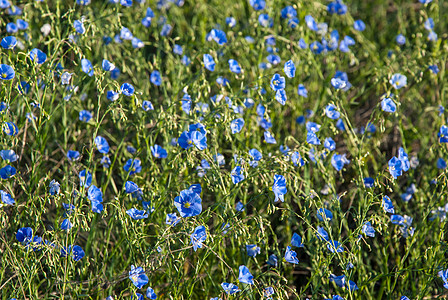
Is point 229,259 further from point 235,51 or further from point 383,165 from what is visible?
point 235,51

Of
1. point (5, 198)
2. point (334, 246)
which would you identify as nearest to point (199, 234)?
point (334, 246)

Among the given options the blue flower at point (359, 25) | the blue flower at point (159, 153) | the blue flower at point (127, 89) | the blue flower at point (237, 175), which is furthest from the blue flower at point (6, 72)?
the blue flower at point (359, 25)

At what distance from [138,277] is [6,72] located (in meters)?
1.16

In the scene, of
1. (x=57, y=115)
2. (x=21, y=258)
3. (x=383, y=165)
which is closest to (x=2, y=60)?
(x=57, y=115)

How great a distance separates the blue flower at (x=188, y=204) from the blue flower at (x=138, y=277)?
0.30m

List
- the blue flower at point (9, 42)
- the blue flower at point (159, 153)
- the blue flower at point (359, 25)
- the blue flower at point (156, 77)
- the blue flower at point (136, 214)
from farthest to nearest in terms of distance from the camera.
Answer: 1. the blue flower at point (359, 25)
2. the blue flower at point (156, 77)
3. the blue flower at point (159, 153)
4. the blue flower at point (9, 42)
5. the blue flower at point (136, 214)

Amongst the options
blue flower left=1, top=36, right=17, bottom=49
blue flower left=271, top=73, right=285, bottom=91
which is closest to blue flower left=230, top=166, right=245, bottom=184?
blue flower left=271, top=73, right=285, bottom=91

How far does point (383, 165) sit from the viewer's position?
305 centimetres

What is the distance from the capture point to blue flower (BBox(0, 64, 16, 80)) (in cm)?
222

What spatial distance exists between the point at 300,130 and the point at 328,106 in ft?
1.75

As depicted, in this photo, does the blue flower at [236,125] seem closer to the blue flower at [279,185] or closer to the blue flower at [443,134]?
the blue flower at [279,185]

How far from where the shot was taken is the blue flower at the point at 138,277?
1964 mm

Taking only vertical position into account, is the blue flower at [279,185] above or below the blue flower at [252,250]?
above

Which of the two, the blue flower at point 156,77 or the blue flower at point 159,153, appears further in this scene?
the blue flower at point 156,77
